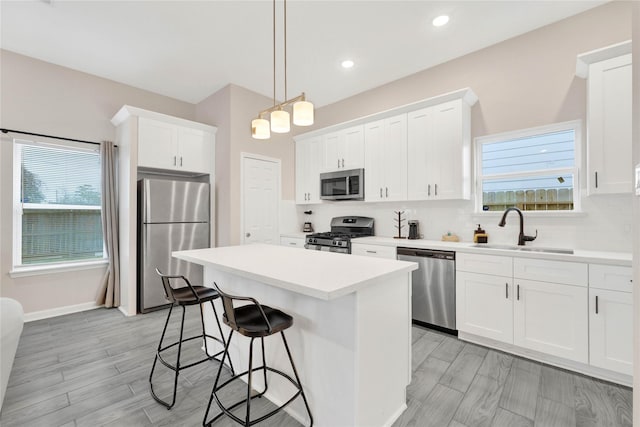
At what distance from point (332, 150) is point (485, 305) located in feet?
9.43

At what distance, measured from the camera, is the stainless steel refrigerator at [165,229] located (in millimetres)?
3523

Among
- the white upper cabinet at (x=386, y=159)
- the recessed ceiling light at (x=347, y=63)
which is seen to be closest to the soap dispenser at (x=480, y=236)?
the white upper cabinet at (x=386, y=159)

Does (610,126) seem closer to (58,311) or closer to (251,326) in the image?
(251,326)

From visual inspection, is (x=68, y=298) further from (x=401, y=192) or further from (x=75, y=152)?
(x=401, y=192)

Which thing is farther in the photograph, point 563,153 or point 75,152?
point 75,152

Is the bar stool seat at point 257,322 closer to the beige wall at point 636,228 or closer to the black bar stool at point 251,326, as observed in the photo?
the black bar stool at point 251,326

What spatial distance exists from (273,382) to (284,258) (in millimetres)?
838

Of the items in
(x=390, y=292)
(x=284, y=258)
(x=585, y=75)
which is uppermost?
(x=585, y=75)

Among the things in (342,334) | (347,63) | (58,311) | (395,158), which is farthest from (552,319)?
(58,311)

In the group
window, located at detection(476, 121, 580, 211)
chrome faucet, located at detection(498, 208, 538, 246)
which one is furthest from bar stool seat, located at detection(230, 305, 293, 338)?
window, located at detection(476, 121, 580, 211)

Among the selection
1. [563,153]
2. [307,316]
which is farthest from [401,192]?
[307,316]

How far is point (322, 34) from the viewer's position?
294cm

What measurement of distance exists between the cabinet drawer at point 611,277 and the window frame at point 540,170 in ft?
2.44

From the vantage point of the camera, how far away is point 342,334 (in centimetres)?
147
